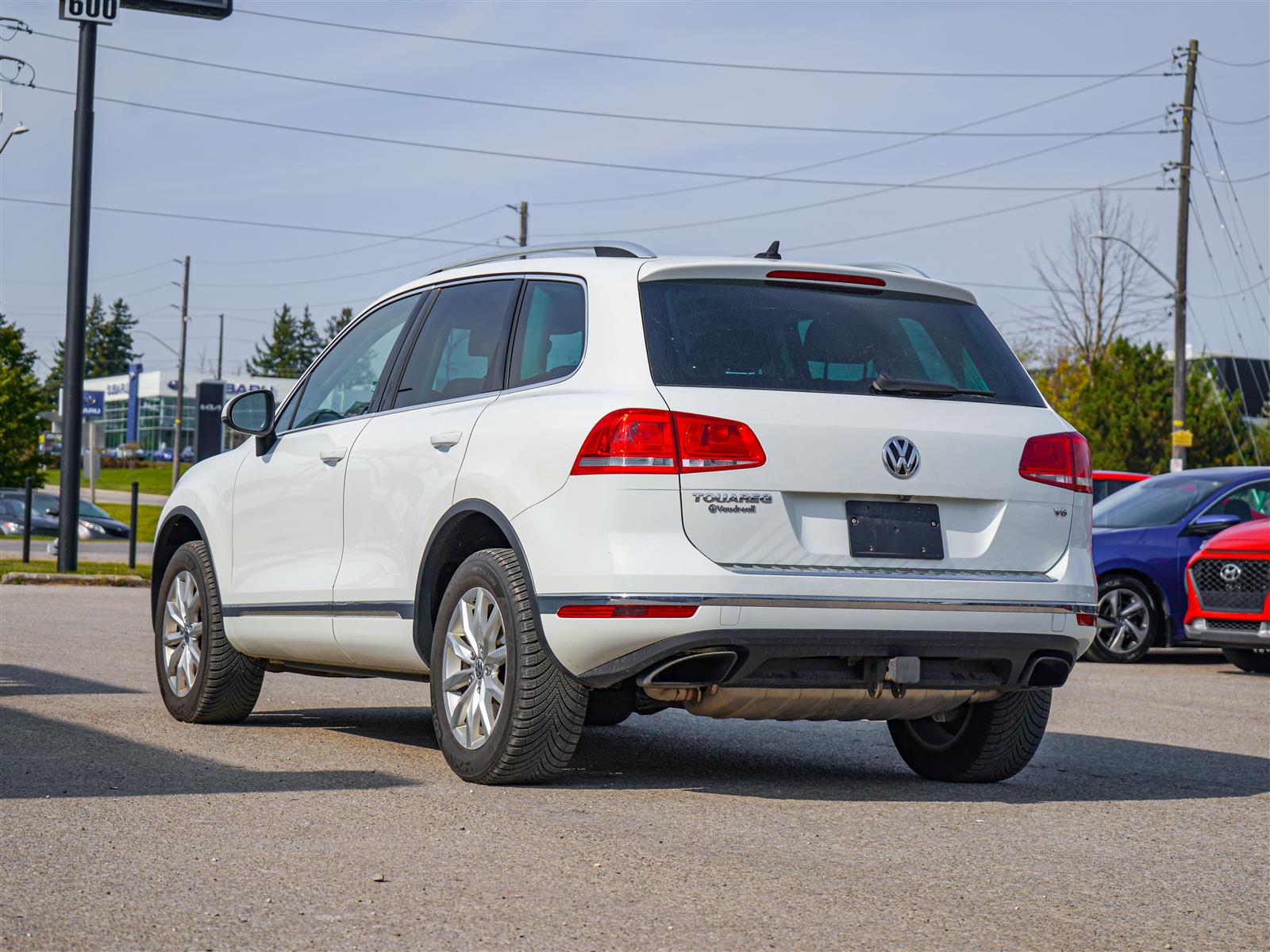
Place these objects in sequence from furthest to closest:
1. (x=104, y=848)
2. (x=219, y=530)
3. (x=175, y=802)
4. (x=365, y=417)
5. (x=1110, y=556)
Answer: (x=1110, y=556)
(x=219, y=530)
(x=365, y=417)
(x=175, y=802)
(x=104, y=848)

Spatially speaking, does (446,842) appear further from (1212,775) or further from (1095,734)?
(1095,734)

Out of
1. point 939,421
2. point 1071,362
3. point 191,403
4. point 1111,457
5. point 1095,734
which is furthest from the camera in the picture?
point 191,403

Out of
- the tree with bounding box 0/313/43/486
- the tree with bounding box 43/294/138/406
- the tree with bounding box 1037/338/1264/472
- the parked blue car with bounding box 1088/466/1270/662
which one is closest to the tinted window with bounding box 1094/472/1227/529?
the parked blue car with bounding box 1088/466/1270/662

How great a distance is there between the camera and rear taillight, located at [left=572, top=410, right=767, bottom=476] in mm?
5504

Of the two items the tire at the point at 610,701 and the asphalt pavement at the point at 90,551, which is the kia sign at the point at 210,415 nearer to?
the asphalt pavement at the point at 90,551

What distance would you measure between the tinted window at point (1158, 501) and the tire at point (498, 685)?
32.2 ft

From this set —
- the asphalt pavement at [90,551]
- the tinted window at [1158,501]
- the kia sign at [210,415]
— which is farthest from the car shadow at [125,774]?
the asphalt pavement at [90,551]

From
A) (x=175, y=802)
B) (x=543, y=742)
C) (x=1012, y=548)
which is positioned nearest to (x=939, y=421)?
(x=1012, y=548)

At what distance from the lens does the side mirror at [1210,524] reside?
1426 centimetres

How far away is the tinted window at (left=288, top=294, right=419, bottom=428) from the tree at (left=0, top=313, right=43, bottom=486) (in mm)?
57553

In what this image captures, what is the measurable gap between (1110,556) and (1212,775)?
293 inches

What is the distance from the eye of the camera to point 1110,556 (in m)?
14.4

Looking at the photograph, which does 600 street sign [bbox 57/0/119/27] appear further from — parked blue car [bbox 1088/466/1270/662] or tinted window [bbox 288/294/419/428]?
tinted window [bbox 288/294/419/428]

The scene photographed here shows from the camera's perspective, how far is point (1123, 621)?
47.0 ft
